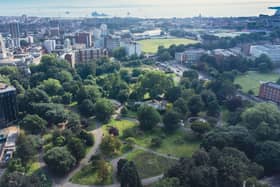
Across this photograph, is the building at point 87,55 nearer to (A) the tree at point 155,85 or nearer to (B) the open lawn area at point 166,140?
(A) the tree at point 155,85

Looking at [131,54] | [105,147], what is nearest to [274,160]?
[105,147]

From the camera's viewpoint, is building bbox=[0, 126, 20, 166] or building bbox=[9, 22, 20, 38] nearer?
building bbox=[0, 126, 20, 166]

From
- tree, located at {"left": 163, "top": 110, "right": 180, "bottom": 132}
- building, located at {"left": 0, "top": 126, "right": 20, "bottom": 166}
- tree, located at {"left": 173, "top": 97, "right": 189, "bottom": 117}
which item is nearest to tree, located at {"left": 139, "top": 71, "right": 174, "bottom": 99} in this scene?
tree, located at {"left": 173, "top": 97, "right": 189, "bottom": 117}

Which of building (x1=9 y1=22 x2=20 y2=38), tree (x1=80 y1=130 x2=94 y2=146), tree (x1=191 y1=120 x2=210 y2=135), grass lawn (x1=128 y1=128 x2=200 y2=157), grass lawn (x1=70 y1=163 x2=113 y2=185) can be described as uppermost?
building (x1=9 y1=22 x2=20 y2=38)

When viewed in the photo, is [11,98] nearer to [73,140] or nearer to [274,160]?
[73,140]

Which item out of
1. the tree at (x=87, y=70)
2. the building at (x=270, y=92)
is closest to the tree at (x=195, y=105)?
the building at (x=270, y=92)

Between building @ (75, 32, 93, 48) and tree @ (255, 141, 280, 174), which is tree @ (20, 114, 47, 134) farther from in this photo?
building @ (75, 32, 93, 48)

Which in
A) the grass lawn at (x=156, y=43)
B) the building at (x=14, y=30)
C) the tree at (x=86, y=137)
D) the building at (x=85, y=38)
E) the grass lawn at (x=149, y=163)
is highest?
the building at (x=14, y=30)
